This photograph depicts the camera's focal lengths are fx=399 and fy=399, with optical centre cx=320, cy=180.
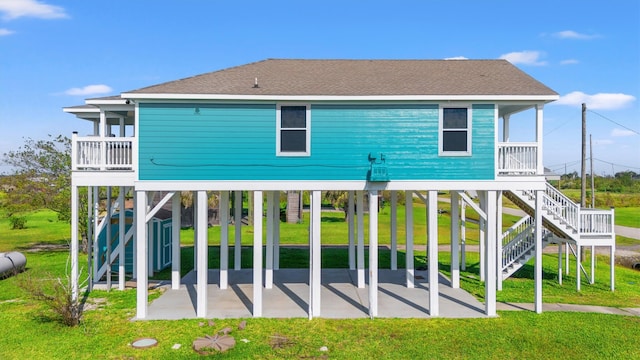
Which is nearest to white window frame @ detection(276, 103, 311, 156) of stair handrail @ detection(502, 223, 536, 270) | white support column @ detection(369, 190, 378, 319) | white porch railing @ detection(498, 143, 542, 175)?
white support column @ detection(369, 190, 378, 319)

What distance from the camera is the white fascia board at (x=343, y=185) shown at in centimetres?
1129

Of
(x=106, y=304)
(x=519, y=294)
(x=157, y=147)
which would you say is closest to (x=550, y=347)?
(x=519, y=294)

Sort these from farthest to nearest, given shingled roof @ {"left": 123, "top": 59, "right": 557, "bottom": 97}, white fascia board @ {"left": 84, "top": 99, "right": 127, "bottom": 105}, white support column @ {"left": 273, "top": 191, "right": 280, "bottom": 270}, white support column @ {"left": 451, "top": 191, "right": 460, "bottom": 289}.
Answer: white support column @ {"left": 273, "top": 191, "right": 280, "bottom": 270}
white support column @ {"left": 451, "top": 191, "right": 460, "bottom": 289}
white fascia board @ {"left": 84, "top": 99, "right": 127, "bottom": 105}
shingled roof @ {"left": 123, "top": 59, "right": 557, "bottom": 97}

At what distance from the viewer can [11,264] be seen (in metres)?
15.7

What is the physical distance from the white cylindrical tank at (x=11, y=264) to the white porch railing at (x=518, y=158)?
18.1m

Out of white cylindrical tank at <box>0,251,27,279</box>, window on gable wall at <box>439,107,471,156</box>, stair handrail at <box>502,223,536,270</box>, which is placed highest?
window on gable wall at <box>439,107,471,156</box>

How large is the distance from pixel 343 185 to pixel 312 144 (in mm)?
1466

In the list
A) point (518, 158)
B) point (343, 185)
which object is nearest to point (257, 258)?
point (343, 185)

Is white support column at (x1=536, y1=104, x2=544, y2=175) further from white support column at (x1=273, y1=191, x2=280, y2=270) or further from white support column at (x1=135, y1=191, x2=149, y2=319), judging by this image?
white support column at (x1=135, y1=191, x2=149, y2=319)

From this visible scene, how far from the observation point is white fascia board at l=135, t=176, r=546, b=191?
11.3m

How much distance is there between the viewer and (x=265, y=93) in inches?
436

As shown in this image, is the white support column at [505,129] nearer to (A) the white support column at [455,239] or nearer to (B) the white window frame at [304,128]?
(A) the white support column at [455,239]

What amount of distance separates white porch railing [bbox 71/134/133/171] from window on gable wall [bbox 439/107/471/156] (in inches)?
356

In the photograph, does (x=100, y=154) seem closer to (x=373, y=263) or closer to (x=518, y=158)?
(x=373, y=263)
